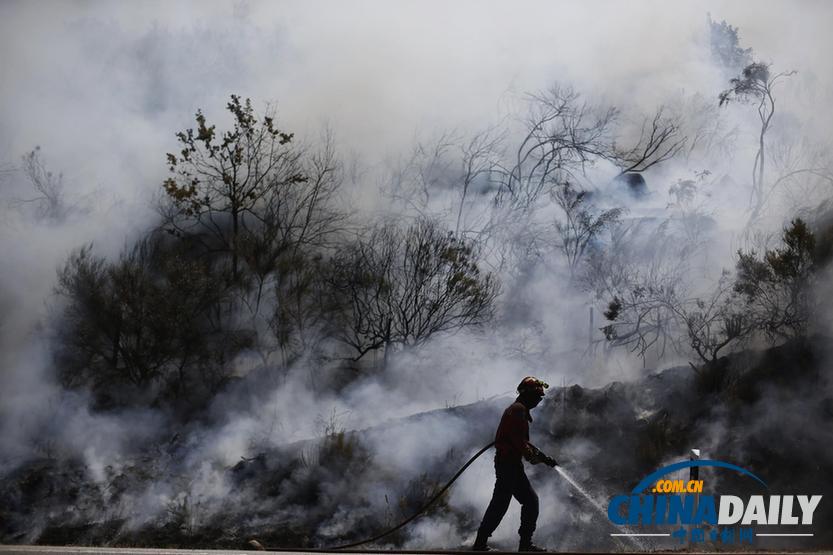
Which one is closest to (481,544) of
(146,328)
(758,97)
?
(146,328)

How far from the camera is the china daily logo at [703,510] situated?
9.67m

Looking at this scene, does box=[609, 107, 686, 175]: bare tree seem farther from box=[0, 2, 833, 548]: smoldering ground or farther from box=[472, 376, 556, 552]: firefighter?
box=[472, 376, 556, 552]: firefighter

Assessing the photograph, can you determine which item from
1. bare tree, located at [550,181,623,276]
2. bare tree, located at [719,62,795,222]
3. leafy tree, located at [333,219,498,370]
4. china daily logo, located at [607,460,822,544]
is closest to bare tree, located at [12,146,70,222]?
leafy tree, located at [333,219,498,370]

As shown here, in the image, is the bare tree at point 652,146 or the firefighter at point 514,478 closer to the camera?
the firefighter at point 514,478

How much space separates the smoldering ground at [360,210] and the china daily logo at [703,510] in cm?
53

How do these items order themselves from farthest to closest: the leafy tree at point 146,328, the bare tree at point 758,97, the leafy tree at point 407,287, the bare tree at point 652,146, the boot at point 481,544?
the bare tree at point 652,146, the leafy tree at point 407,287, the leafy tree at point 146,328, the bare tree at point 758,97, the boot at point 481,544

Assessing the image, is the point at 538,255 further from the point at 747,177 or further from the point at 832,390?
the point at 832,390

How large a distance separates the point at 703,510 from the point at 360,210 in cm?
622

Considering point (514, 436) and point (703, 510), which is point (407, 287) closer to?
point (703, 510)

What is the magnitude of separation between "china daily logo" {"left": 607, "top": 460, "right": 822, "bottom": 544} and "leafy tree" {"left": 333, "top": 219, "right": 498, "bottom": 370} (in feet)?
10.9

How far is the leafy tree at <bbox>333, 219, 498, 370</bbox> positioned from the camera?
41.3 ft

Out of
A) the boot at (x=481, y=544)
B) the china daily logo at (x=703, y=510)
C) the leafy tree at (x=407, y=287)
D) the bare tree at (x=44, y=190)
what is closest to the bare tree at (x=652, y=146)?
the leafy tree at (x=407, y=287)

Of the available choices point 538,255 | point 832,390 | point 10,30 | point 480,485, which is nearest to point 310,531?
point 480,485

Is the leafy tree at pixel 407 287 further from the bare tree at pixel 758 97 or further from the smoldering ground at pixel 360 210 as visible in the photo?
the bare tree at pixel 758 97
